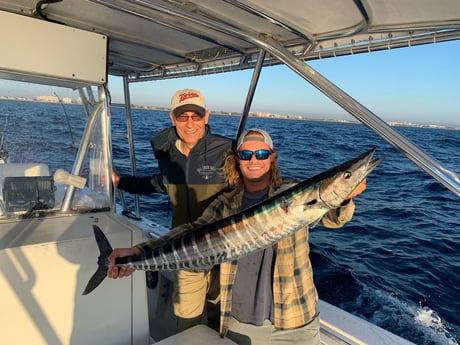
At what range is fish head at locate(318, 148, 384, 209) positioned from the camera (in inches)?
68.3

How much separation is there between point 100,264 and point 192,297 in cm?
89

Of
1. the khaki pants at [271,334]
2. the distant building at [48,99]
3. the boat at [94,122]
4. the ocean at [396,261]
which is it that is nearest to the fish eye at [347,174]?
the boat at [94,122]

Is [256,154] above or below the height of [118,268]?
above

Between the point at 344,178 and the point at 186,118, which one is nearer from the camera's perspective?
the point at 344,178

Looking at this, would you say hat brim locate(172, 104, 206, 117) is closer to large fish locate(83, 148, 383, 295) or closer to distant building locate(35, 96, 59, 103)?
large fish locate(83, 148, 383, 295)

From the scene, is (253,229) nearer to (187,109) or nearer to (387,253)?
(187,109)

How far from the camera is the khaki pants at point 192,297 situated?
9.16 ft

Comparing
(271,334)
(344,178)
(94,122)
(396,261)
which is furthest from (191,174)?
(396,261)

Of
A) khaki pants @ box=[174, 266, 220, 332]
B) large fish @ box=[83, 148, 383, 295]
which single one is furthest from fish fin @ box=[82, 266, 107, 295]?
khaki pants @ box=[174, 266, 220, 332]

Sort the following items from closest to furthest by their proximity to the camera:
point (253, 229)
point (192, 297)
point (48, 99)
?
point (253, 229), point (192, 297), point (48, 99)

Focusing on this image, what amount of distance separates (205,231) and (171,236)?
1.03 feet

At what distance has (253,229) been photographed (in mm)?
1977

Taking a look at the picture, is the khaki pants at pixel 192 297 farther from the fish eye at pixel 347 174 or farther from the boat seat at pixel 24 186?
the fish eye at pixel 347 174

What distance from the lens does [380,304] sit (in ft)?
17.3
